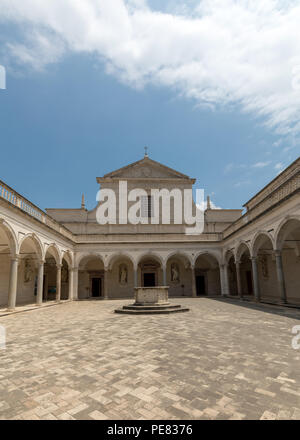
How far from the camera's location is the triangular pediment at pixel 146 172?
89.1ft

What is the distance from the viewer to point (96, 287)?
79.3ft

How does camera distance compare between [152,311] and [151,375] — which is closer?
[151,375]

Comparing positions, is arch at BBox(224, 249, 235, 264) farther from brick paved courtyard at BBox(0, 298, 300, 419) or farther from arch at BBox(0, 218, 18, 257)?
arch at BBox(0, 218, 18, 257)

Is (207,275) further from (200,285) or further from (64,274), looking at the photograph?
(64,274)

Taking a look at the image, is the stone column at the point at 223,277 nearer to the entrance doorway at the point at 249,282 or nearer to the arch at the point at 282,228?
→ the entrance doorway at the point at 249,282

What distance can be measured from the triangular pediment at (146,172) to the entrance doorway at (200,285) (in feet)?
36.5

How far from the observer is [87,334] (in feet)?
23.5

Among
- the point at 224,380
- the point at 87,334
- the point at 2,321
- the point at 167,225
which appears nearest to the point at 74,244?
the point at 167,225

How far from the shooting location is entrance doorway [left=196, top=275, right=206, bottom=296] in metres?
24.8

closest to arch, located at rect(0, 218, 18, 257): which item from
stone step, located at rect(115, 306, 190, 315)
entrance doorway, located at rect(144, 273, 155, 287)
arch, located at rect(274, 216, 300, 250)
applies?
stone step, located at rect(115, 306, 190, 315)

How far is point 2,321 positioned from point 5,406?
8.08 m

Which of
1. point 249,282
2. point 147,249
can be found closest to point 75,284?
point 147,249

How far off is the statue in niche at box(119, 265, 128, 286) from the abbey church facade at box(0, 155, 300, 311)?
0.10 m

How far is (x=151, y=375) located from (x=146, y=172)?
81.2 ft
